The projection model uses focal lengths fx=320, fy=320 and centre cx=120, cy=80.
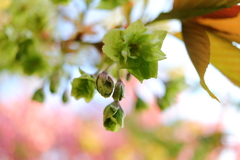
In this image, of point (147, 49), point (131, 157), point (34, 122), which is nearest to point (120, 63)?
point (147, 49)

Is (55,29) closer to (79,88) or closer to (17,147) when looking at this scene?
(79,88)

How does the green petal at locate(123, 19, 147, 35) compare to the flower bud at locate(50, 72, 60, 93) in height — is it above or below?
below

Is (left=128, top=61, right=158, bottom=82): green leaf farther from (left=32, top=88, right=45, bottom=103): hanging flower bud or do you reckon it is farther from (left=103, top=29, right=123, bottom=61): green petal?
(left=32, top=88, right=45, bottom=103): hanging flower bud

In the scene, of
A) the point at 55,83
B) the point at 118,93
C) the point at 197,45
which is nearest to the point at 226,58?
the point at 197,45

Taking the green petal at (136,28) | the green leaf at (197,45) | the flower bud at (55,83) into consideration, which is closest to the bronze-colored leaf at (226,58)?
the green leaf at (197,45)

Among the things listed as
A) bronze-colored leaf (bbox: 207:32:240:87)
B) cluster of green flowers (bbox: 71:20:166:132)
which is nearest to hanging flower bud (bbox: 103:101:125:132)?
cluster of green flowers (bbox: 71:20:166:132)

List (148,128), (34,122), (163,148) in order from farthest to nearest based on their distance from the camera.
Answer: (148,128), (34,122), (163,148)

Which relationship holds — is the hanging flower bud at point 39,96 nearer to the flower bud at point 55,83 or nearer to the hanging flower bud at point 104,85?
the flower bud at point 55,83
